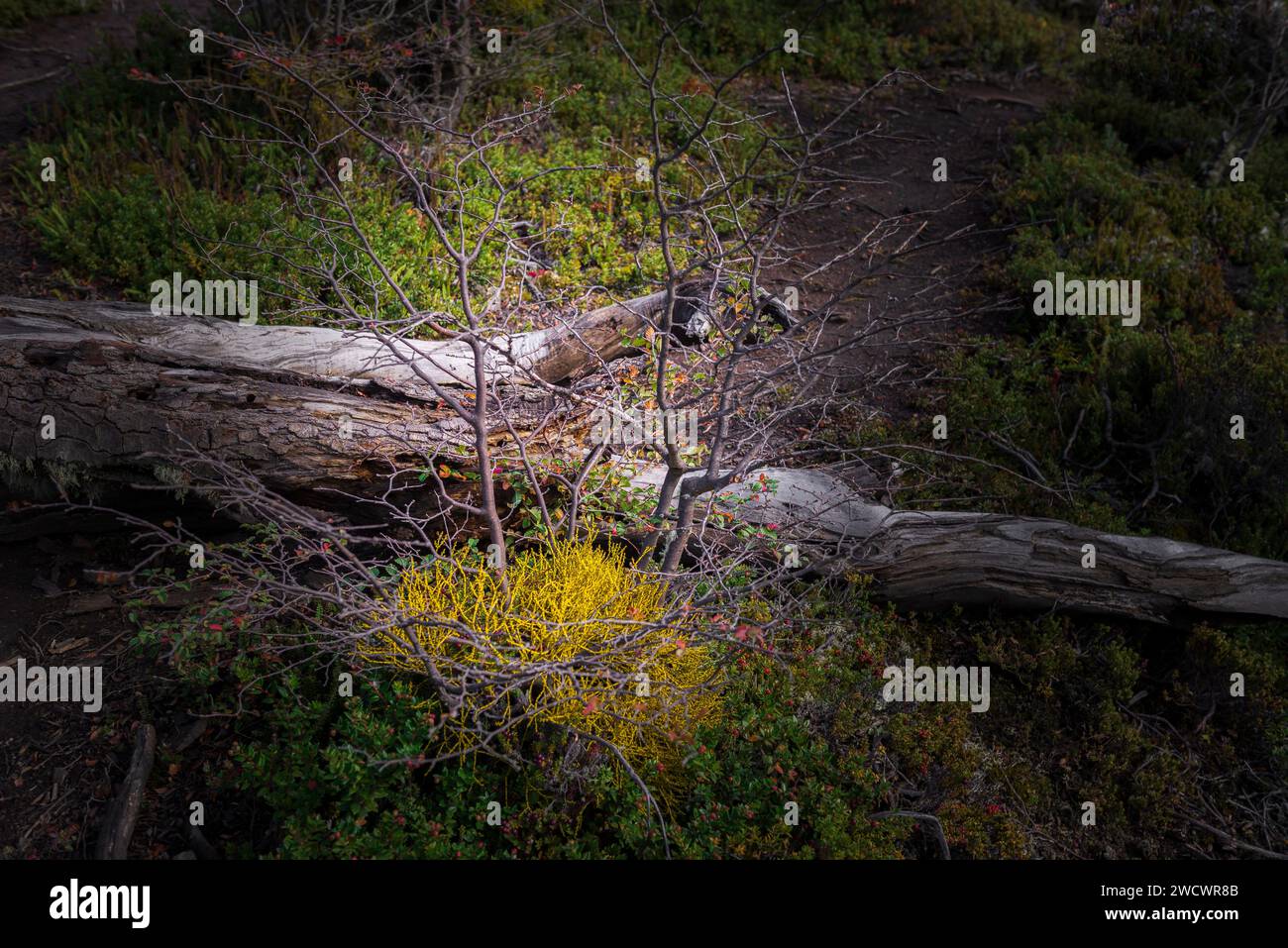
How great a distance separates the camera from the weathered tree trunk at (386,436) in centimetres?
488

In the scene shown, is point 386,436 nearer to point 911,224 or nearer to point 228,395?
point 228,395

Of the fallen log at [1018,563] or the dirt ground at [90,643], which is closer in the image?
the dirt ground at [90,643]

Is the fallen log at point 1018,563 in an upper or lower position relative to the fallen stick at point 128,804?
upper

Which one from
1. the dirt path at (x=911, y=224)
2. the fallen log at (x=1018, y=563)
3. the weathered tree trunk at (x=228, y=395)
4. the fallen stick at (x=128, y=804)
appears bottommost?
the fallen stick at (x=128, y=804)

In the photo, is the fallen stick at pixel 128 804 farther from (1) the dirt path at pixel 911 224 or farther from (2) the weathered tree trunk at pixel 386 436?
(1) the dirt path at pixel 911 224

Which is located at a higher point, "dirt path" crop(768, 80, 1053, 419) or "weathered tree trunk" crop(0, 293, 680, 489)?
"dirt path" crop(768, 80, 1053, 419)

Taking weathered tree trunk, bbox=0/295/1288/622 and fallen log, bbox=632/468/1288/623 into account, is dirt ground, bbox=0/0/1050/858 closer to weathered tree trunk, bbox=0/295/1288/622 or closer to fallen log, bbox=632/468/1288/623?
weathered tree trunk, bbox=0/295/1288/622

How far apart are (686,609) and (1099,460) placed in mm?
4559

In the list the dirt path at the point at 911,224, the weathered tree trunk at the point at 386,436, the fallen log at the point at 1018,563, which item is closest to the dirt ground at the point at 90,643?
the dirt path at the point at 911,224

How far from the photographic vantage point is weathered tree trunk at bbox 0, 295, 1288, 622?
488cm

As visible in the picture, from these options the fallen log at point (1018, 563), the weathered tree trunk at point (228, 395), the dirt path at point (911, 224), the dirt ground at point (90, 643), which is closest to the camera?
the dirt ground at point (90, 643)

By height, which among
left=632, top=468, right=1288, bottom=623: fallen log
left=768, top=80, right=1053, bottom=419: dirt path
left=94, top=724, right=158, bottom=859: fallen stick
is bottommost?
left=94, top=724, right=158, bottom=859: fallen stick

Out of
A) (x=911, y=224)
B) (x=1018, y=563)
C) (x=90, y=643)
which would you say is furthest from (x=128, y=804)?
(x=911, y=224)

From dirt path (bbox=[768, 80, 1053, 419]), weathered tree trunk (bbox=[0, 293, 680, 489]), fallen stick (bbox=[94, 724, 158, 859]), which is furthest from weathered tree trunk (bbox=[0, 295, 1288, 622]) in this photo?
fallen stick (bbox=[94, 724, 158, 859])
